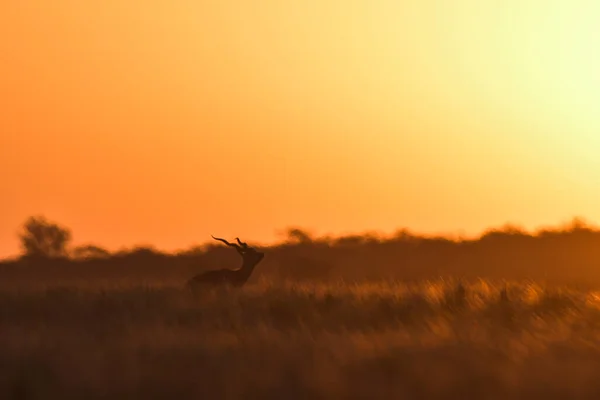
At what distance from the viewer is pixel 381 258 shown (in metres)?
50.3

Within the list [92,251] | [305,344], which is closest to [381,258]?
[92,251]

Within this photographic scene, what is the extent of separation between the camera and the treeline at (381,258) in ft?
136

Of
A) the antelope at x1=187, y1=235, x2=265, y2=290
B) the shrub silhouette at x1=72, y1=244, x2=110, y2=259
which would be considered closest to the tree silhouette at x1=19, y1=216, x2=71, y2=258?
the shrub silhouette at x1=72, y1=244, x2=110, y2=259

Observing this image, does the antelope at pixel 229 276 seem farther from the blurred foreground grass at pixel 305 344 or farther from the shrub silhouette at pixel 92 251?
the shrub silhouette at pixel 92 251

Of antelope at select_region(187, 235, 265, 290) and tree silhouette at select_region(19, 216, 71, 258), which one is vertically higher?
tree silhouette at select_region(19, 216, 71, 258)

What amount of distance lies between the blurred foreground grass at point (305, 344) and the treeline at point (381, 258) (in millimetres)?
19211

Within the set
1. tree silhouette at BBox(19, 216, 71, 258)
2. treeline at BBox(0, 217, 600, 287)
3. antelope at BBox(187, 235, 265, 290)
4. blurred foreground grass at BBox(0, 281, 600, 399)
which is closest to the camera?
blurred foreground grass at BBox(0, 281, 600, 399)

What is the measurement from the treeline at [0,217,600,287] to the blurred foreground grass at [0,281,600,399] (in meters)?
19.2

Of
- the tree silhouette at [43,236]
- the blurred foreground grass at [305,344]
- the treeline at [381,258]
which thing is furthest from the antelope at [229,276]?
the tree silhouette at [43,236]

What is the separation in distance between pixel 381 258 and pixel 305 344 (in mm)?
37241

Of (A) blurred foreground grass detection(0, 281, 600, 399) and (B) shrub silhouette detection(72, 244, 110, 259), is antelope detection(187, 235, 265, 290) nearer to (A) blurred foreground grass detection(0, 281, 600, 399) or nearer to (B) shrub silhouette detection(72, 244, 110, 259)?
(A) blurred foreground grass detection(0, 281, 600, 399)

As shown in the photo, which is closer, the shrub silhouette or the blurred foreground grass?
the blurred foreground grass

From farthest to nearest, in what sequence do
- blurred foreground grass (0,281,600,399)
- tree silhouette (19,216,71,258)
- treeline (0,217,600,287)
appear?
tree silhouette (19,216,71,258)
treeline (0,217,600,287)
blurred foreground grass (0,281,600,399)

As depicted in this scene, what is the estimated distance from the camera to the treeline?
41.5 meters
